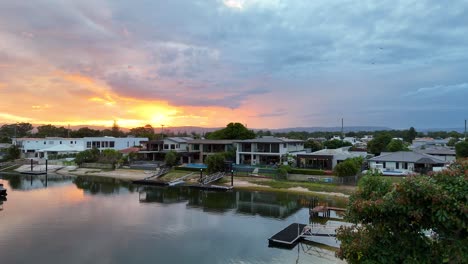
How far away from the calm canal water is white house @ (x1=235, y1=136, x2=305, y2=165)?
13617 millimetres

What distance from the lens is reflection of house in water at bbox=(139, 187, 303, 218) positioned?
31.0 metres

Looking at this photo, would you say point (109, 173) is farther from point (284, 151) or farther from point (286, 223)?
point (286, 223)

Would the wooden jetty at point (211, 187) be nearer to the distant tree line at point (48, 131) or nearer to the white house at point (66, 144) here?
the white house at point (66, 144)

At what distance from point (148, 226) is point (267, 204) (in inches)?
516

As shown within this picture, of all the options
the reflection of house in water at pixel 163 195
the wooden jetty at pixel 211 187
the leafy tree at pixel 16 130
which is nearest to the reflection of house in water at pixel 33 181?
the reflection of house in water at pixel 163 195

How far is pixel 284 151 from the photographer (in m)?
51.4

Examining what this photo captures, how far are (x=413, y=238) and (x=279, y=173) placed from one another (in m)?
34.9

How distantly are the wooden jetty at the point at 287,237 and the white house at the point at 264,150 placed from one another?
27.8 meters

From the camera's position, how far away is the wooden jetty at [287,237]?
67.6 feet

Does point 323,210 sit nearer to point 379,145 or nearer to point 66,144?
point 379,145

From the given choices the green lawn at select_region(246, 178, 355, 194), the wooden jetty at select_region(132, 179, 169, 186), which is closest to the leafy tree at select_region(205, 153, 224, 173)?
the green lawn at select_region(246, 178, 355, 194)

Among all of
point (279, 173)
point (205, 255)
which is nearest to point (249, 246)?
point (205, 255)

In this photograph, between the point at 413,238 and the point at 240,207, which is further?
the point at 240,207

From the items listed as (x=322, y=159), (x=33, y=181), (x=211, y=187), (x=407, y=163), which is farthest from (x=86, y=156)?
(x=407, y=163)
